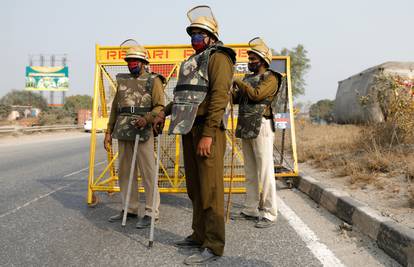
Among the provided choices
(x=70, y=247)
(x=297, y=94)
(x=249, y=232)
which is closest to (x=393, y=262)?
(x=249, y=232)

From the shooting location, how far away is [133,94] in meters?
4.52

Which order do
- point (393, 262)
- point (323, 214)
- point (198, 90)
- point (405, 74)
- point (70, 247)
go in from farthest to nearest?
point (405, 74)
point (323, 214)
point (70, 247)
point (198, 90)
point (393, 262)

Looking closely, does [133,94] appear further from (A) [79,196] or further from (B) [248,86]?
(A) [79,196]

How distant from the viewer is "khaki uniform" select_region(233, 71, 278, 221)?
14.3ft

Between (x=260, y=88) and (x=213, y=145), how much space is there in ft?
3.97

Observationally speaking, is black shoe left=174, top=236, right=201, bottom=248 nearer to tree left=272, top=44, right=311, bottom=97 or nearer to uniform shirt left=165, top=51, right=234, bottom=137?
uniform shirt left=165, top=51, right=234, bottom=137

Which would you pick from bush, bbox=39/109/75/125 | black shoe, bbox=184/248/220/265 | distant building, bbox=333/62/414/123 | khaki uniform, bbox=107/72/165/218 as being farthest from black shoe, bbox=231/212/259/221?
bush, bbox=39/109/75/125

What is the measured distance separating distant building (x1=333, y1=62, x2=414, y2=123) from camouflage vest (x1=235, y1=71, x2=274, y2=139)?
28.7 ft

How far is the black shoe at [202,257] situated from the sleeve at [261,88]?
70.3 inches

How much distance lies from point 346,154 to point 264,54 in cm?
428

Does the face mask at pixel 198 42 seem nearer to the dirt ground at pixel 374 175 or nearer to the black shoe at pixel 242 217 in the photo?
the black shoe at pixel 242 217

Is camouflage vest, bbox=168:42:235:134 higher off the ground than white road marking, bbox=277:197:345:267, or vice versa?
camouflage vest, bbox=168:42:235:134

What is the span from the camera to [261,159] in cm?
455

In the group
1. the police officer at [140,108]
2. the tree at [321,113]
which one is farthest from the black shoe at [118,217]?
the tree at [321,113]
